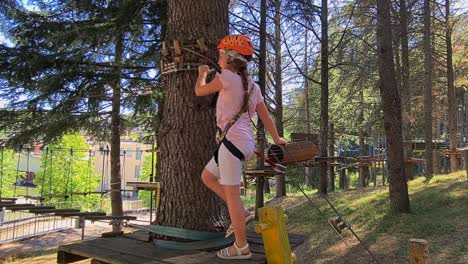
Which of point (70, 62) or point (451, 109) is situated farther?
point (451, 109)

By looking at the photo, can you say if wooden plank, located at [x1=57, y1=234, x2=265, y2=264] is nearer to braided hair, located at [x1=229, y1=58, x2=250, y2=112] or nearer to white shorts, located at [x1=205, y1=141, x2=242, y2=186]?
white shorts, located at [x1=205, y1=141, x2=242, y2=186]

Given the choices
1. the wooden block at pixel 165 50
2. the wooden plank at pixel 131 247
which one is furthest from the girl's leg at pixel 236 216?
the wooden block at pixel 165 50

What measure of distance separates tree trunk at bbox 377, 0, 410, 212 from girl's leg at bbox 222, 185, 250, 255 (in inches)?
246

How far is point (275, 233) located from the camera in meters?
2.48

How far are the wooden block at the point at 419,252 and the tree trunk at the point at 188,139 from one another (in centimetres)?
143

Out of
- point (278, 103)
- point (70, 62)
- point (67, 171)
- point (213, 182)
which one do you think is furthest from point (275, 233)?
point (67, 171)

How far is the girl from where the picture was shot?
2.68 m

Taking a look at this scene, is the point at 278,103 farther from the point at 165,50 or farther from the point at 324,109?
the point at 165,50

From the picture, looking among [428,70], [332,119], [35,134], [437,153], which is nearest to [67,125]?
[35,134]

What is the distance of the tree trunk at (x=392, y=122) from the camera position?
8.17m

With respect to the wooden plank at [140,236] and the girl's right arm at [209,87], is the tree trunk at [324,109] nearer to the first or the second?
the wooden plank at [140,236]

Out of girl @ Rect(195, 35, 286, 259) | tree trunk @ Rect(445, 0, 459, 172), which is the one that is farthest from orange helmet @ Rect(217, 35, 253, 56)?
tree trunk @ Rect(445, 0, 459, 172)

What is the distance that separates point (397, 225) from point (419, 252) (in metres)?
4.58

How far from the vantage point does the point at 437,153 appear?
51.6ft
